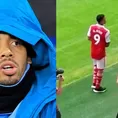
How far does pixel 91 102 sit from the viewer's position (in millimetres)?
5652

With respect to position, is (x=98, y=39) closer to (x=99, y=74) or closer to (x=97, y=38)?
(x=97, y=38)

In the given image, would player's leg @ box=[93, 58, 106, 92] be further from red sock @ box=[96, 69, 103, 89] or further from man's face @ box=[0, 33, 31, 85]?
man's face @ box=[0, 33, 31, 85]

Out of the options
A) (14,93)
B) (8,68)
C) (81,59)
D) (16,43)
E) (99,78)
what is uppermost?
(81,59)

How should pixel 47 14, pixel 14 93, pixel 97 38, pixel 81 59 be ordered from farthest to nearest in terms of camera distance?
1. pixel 81 59
2. pixel 97 38
3. pixel 14 93
4. pixel 47 14

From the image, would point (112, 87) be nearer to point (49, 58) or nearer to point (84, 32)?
point (84, 32)

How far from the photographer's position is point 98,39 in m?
5.79

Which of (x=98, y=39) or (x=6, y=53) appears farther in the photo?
(x=98, y=39)

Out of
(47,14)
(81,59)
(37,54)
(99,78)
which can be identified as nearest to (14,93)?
(37,54)

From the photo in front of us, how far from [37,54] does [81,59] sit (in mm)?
4219

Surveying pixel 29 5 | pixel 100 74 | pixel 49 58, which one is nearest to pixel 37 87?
pixel 49 58

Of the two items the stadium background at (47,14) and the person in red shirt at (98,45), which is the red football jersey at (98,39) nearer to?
the person in red shirt at (98,45)

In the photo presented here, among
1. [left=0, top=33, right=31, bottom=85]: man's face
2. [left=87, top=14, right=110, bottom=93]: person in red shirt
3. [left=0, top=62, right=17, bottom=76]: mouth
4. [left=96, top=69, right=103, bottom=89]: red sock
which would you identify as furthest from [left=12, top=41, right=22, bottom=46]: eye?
[left=96, top=69, right=103, bottom=89]: red sock

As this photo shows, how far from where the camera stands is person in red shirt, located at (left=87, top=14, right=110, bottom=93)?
572 centimetres

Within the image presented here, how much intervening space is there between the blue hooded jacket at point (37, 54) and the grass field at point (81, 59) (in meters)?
2.59
